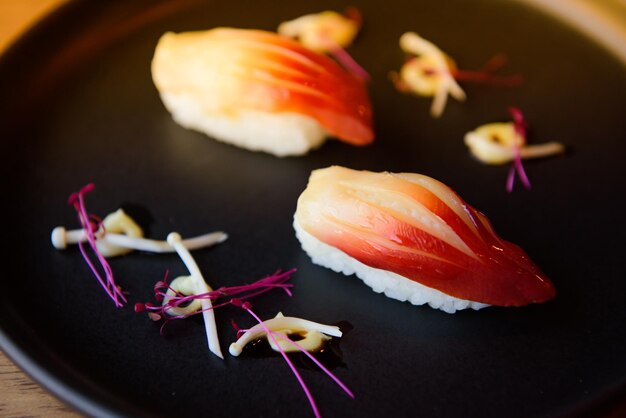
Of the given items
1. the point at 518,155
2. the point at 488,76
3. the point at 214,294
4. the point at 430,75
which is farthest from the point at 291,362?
the point at 488,76

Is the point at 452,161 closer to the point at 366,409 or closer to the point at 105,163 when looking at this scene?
the point at 366,409

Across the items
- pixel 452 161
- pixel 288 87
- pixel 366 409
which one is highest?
pixel 288 87

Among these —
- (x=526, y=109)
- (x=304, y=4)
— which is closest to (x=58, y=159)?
(x=304, y=4)

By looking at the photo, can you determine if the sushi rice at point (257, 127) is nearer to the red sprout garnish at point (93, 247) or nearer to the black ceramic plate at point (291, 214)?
the black ceramic plate at point (291, 214)

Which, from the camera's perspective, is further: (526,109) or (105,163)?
(526,109)

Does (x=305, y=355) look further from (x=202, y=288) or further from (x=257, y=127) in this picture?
(x=257, y=127)

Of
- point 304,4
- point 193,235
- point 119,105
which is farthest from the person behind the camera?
point 304,4

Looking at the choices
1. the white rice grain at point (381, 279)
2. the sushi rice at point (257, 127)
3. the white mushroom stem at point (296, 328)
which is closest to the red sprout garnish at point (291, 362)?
the white mushroom stem at point (296, 328)
